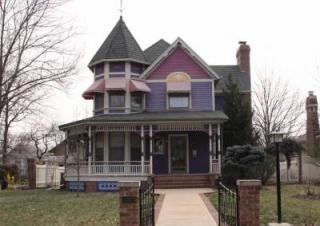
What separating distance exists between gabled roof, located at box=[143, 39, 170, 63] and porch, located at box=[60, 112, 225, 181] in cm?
556

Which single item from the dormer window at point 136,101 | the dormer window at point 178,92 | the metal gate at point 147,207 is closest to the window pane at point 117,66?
the dormer window at point 136,101

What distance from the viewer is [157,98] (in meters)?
Answer: 29.7

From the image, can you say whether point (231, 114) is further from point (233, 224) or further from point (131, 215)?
point (131, 215)

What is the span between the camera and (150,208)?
11766mm

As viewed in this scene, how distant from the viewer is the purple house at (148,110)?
27.7 meters

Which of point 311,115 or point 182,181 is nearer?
point 182,181

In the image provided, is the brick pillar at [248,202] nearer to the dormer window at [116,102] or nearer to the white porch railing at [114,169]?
the white porch railing at [114,169]

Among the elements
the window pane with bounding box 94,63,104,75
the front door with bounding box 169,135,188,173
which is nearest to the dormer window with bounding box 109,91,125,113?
the window pane with bounding box 94,63,104,75

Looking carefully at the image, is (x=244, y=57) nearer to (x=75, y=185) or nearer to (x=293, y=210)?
(x=75, y=185)

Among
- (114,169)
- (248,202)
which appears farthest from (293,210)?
(114,169)

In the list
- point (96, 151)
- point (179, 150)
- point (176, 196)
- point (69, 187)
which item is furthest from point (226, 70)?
point (176, 196)

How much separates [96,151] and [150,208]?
699 inches

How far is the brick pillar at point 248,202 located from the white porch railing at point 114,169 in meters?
16.2

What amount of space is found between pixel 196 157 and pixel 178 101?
3.38 m
